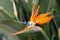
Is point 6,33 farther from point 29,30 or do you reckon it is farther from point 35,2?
point 35,2

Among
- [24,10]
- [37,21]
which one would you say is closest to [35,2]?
[24,10]

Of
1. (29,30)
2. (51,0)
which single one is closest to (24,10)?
(51,0)

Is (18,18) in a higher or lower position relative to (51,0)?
lower

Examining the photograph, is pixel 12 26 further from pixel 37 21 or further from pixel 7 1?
pixel 7 1

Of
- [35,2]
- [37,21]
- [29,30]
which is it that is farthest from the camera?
[35,2]

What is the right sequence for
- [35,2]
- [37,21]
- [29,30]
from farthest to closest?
[35,2] < [37,21] < [29,30]

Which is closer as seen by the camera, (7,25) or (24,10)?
(7,25)
